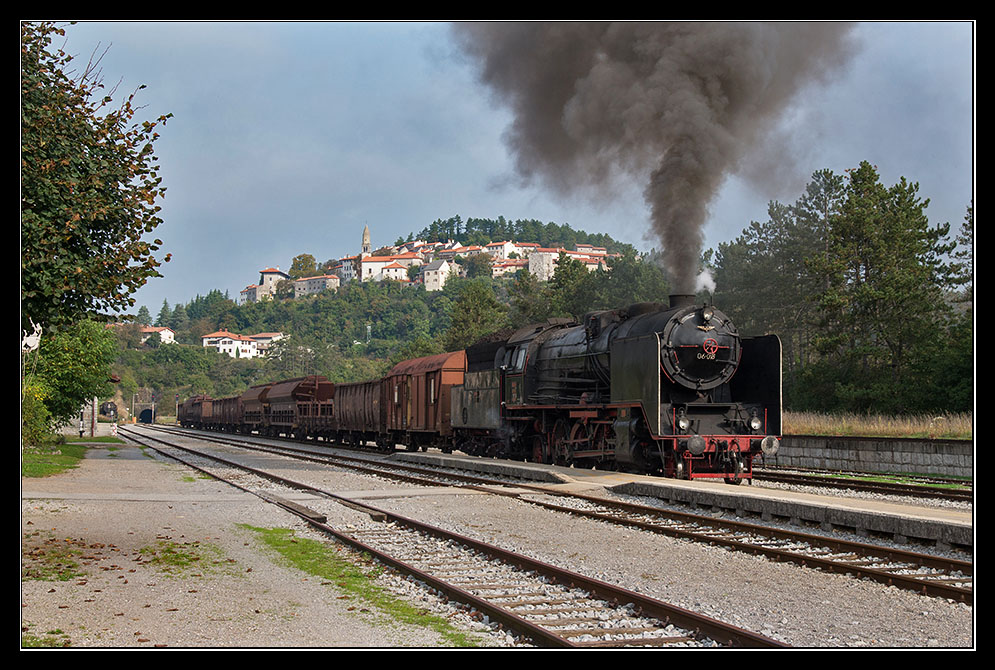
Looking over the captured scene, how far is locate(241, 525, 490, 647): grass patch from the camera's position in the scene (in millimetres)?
7012

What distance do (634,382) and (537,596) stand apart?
33.3 feet

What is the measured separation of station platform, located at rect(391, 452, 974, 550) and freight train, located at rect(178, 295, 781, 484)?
1.02 metres

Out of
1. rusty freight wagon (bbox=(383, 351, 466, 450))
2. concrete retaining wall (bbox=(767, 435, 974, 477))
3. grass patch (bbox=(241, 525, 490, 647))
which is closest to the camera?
grass patch (bbox=(241, 525, 490, 647))

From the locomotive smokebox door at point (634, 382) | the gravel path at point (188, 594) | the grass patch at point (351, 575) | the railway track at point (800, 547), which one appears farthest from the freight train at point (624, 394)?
the grass patch at point (351, 575)

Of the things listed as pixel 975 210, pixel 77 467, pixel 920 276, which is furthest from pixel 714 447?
pixel 920 276

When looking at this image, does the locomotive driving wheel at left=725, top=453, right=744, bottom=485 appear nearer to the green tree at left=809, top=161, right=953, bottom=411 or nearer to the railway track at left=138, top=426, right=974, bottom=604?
the railway track at left=138, top=426, right=974, bottom=604

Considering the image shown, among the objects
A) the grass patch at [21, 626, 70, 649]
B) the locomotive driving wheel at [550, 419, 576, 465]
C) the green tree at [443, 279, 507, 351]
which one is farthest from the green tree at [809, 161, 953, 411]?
the green tree at [443, 279, 507, 351]

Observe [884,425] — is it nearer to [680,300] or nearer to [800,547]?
[680,300]

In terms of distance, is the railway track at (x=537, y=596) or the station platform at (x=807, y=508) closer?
the railway track at (x=537, y=596)

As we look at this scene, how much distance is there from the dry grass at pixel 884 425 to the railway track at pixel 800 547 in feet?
47.5

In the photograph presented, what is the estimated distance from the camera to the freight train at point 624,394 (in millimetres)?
17438

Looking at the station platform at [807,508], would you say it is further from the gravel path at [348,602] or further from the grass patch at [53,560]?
the grass patch at [53,560]

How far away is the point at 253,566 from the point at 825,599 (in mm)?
5879

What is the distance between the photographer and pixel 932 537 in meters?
10.5
